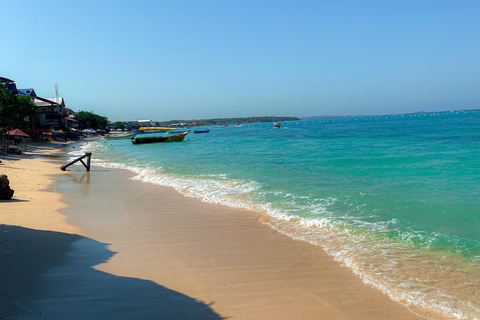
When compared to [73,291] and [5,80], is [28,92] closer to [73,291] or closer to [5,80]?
[5,80]

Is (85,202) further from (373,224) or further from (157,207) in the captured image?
(373,224)

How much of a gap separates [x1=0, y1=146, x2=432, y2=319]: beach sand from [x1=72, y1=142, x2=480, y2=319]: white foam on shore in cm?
38

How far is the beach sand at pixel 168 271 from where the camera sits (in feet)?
15.3

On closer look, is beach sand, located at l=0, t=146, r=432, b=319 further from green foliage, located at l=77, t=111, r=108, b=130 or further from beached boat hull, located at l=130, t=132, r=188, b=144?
green foliage, located at l=77, t=111, r=108, b=130

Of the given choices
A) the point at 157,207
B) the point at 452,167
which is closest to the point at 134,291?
the point at 157,207

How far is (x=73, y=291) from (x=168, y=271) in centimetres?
165

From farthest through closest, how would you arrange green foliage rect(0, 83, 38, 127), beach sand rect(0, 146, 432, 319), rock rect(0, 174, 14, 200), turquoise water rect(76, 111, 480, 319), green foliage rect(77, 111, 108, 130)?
green foliage rect(77, 111, 108, 130)
green foliage rect(0, 83, 38, 127)
rock rect(0, 174, 14, 200)
turquoise water rect(76, 111, 480, 319)
beach sand rect(0, 146, 432, 319)

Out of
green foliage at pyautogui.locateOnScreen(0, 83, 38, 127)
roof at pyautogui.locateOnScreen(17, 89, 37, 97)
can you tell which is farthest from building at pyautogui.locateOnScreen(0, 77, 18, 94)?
green foliage at pyautogui.locateOnScreen(0, 83, 38, 127)

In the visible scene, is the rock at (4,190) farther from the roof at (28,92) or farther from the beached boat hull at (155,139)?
the roof at (28,92)

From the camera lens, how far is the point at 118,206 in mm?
11844

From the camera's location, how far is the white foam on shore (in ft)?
16.9

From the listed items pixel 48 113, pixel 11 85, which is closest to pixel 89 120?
pixel 48 113

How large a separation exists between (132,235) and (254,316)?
485 centimetres

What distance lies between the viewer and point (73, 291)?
5.06m
